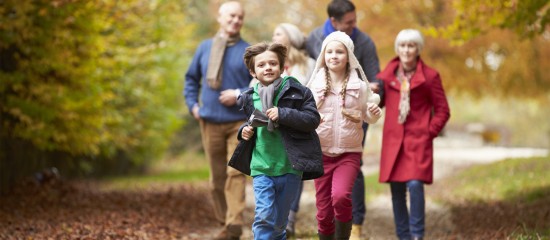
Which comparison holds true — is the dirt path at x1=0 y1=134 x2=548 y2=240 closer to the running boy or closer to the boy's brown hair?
the running boy

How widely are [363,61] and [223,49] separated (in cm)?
140

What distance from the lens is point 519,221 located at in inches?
323

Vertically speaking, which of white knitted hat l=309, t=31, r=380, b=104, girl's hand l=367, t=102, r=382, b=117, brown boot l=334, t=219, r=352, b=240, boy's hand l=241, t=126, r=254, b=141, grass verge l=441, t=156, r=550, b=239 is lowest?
grass verge l=441, t=156, r=550, b=239

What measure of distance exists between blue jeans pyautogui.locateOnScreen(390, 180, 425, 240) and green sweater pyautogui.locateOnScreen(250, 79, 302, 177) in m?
2.05

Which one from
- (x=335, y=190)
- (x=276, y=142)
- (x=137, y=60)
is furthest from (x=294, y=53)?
(x=137, y=60)

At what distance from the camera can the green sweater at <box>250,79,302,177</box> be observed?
534cm

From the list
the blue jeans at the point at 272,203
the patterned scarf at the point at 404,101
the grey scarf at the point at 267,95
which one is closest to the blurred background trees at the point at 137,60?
the patterned scarf at the point at 404,101

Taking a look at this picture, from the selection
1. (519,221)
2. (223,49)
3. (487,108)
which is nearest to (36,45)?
(223,49)

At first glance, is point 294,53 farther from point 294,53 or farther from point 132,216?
point 132,216

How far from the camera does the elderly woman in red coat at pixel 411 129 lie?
7145 millimetres

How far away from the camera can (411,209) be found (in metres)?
7.16

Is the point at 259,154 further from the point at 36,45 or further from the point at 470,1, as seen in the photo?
the point at 36,45

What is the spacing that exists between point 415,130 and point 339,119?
4.63ft

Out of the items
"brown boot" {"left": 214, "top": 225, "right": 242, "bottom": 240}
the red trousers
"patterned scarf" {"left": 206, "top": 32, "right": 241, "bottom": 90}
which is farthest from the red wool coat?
"patterned scarf" {"left": 206, "top": 32, "right": 241, "bottom": 90}
